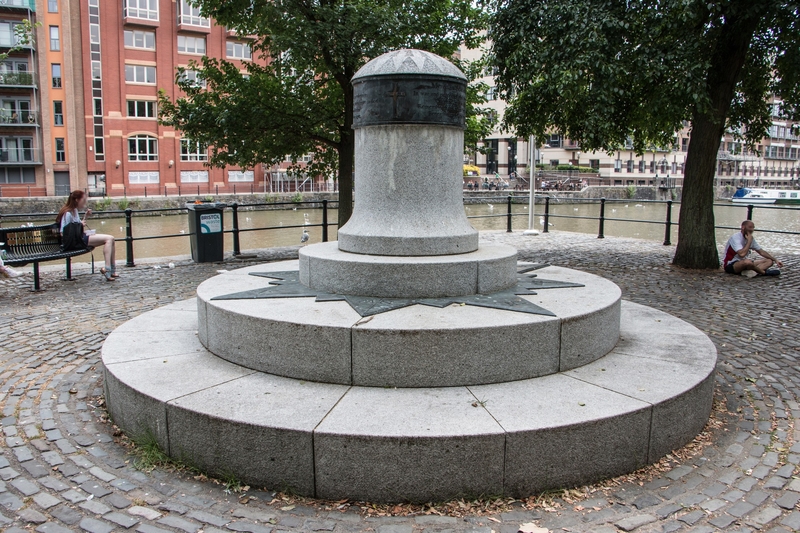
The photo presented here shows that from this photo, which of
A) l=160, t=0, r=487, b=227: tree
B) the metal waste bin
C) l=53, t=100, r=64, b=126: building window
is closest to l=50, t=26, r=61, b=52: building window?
l=53, t=100, r=64, b=126: building window

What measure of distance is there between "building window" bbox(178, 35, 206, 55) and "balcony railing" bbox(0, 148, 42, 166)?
1370 centimetres

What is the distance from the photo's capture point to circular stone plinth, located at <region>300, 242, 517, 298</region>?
542cm

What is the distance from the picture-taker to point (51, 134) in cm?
4866

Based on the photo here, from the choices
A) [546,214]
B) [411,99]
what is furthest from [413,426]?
[546,214]

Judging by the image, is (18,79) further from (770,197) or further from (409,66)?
(770,197)

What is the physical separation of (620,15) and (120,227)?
28695 mm

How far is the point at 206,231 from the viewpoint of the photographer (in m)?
12.9

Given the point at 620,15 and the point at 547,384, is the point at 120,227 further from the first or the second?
the point at 547,384

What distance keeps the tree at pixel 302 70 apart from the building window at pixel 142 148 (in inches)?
1520

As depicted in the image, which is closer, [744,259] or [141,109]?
[744,259]

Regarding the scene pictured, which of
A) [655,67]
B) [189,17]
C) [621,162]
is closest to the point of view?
[655,67]

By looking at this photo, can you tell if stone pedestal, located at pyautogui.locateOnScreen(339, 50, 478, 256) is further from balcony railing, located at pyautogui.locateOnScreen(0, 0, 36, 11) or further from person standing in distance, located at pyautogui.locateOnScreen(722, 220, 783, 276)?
balcony railing, located at pyautogui.locateOnScreen(0, 0, 36, 11)

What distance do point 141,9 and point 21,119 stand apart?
1237cm

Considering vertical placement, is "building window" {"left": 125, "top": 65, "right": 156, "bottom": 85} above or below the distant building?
above
